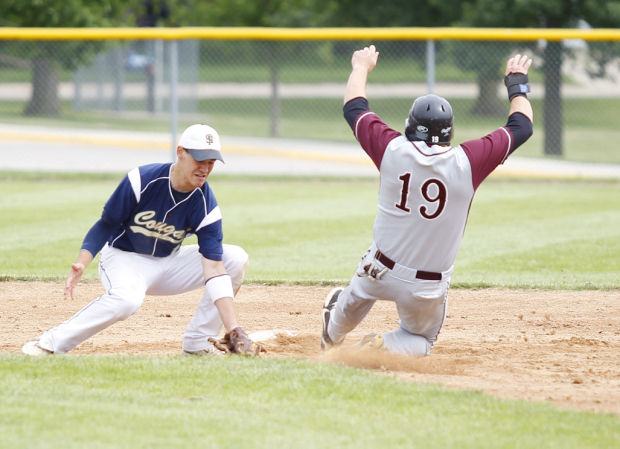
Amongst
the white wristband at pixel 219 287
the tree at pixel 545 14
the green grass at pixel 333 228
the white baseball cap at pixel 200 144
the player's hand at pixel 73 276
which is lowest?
A: the green grass at pixel 333 228

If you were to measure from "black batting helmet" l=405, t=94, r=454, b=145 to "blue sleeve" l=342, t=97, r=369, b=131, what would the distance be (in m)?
0.31

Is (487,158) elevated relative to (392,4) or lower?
lower

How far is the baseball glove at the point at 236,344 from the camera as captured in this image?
532 cm

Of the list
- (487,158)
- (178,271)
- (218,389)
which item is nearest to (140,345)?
(178,271)

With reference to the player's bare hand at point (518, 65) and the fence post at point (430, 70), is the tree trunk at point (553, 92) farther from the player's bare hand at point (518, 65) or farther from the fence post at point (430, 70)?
the player's bare hand at point (518, 65)

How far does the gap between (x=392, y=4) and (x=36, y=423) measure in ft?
66.8

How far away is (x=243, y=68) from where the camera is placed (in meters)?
24.0

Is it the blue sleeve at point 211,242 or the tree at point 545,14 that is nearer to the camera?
the blue sleeve at point 211,242

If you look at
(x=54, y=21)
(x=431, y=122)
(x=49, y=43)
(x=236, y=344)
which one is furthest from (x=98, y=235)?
(x=54, y=21)

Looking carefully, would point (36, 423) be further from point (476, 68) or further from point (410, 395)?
point (476, 68)

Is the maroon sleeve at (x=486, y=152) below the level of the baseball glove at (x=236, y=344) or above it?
above

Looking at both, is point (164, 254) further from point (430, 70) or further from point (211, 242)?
point (430, 70)

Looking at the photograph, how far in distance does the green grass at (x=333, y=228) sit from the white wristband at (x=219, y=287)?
2881 mm

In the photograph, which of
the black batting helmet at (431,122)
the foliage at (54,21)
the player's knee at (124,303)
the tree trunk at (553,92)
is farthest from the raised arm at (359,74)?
the foliage at (54,21)
